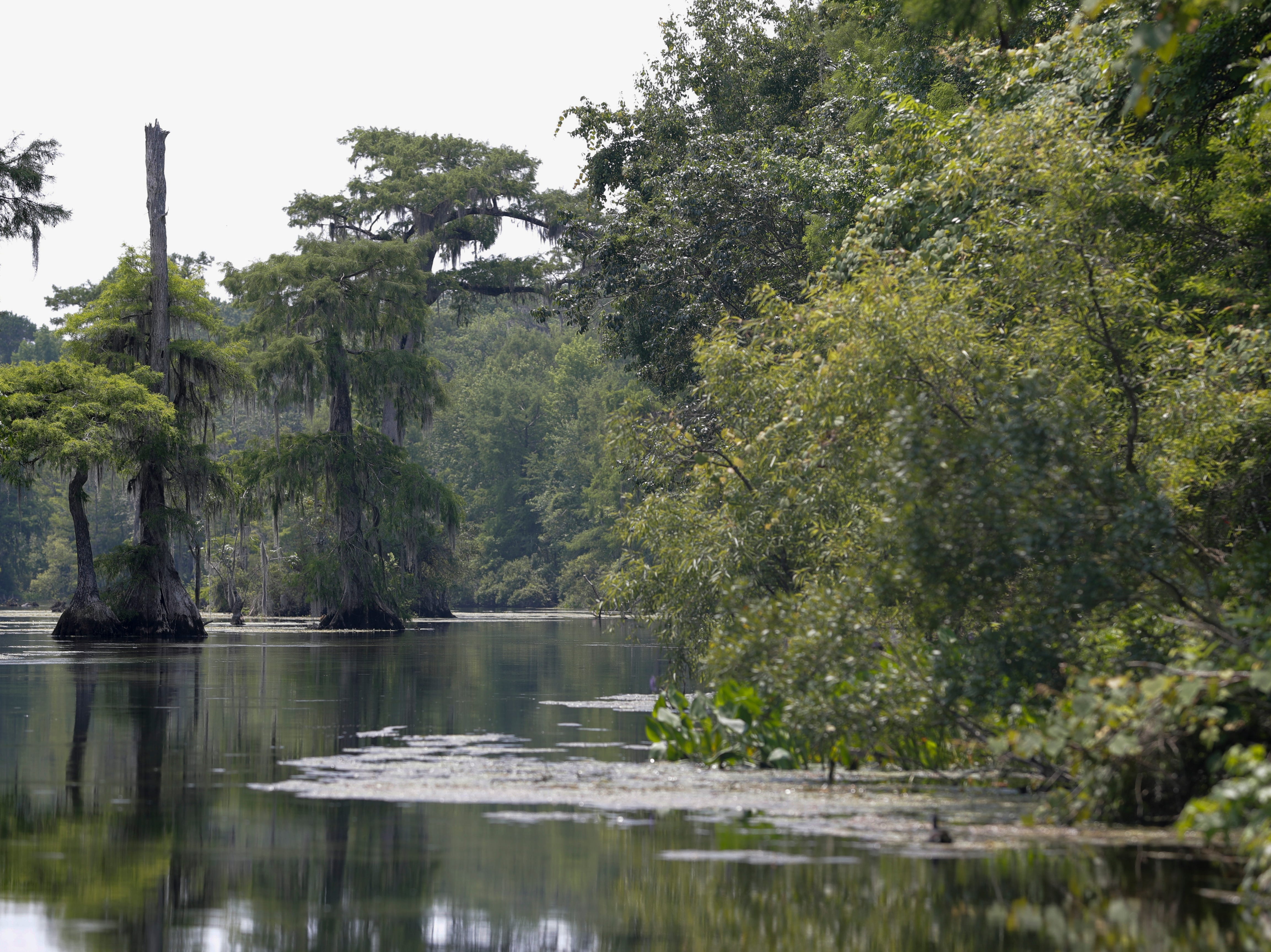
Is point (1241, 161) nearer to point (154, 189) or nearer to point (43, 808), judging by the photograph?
point (43, 808)

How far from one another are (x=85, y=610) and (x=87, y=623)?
332 mm

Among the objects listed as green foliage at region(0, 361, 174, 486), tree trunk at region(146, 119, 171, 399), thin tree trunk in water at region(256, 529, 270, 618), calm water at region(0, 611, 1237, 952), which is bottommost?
calm water at region(0, 611, 1237, 952)

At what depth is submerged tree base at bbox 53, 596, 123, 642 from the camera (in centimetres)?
3747

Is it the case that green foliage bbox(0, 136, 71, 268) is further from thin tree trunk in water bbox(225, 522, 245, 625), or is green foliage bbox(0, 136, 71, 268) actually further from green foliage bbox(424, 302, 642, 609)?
green foliage bbox(424, 302, 642, 609)

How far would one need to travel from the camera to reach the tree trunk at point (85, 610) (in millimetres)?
37469

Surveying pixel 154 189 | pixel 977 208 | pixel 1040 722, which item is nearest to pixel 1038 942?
pixel 1040 722

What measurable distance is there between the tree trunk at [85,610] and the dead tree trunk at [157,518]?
2.40 feet

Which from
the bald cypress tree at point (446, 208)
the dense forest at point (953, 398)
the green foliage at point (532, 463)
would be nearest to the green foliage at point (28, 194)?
the dense forest at point (953, 398)

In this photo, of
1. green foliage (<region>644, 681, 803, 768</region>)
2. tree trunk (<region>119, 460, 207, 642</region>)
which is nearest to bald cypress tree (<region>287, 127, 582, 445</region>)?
tree trunk (<region>119, 460, 207, 642</region>)

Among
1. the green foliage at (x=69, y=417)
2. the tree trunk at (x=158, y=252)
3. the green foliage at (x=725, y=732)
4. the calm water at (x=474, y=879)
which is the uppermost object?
the tree trunk at (x=158, y=252)

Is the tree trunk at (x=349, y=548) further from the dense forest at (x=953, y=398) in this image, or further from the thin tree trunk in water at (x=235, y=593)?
the dense forest at (x=953, y=398)

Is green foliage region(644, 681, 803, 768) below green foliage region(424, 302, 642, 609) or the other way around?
below

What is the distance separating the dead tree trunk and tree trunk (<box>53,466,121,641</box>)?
73cm

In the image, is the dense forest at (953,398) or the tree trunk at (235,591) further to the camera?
the tree trunk at (235,591)
